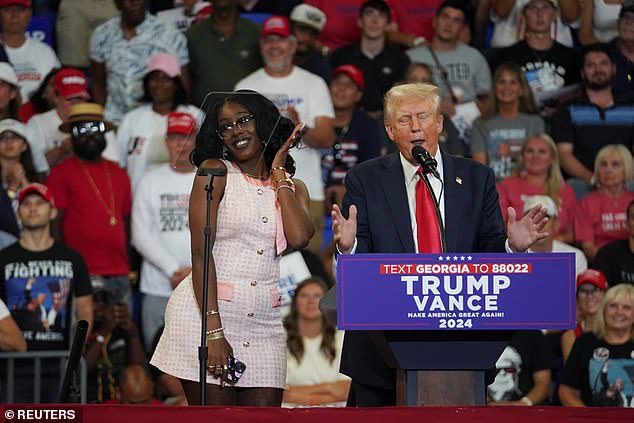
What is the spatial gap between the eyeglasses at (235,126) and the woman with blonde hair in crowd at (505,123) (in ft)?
16.3

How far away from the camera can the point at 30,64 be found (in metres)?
10.3

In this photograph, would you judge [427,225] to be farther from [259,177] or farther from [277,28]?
[277,28]

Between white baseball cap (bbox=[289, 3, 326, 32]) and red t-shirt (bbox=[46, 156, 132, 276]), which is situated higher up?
white baseball cap (bbox=[289, 3, 326, 32])

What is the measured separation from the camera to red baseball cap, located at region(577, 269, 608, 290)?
841 centimetres

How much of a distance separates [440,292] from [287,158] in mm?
1094


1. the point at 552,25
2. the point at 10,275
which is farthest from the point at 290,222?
the point at 552,25

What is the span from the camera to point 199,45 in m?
10.2

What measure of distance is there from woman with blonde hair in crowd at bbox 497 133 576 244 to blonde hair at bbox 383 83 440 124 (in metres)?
4.49

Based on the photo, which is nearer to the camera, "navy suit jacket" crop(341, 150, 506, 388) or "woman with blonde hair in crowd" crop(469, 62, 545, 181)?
"navy suit jacket" crop(341, 150, 506, 388)

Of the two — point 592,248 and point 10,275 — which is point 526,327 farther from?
point 592,248

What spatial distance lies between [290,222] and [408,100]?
24.6 inches

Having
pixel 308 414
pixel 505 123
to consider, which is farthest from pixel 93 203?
pixel 308 414

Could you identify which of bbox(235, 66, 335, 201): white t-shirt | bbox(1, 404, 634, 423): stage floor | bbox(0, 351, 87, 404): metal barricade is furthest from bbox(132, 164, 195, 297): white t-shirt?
bbox(1, 404, 634, 423): stage floor

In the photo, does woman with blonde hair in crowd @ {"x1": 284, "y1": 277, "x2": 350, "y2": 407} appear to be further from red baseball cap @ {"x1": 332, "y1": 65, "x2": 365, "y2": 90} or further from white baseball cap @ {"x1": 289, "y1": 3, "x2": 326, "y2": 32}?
white baseball cap @ {"x1": 289, "y1": 3, "x2": 326, "y2": 32}
